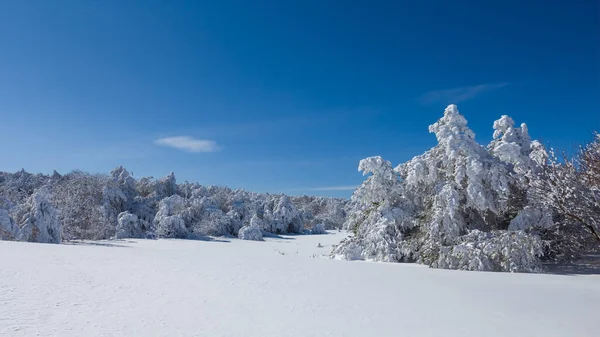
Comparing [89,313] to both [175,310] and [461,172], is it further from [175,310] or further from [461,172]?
[461,172]

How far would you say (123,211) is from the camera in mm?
36750

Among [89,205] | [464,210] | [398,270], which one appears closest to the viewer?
[398,270]

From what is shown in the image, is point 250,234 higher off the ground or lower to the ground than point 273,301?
higher

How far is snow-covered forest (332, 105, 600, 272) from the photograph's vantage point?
1301 cm

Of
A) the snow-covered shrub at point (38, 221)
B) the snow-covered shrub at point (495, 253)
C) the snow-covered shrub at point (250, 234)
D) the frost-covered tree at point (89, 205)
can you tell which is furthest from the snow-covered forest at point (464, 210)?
the frost-covered tree at point (89, 205)

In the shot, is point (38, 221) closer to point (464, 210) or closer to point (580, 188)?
point (464, 210)

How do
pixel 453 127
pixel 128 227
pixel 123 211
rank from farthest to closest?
pixel 123 211
pixel 128 227
pixel 453 127

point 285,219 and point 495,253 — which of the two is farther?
point 285,219

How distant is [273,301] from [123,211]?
33977 mm

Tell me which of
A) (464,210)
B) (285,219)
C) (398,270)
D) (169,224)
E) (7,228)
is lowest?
(398,270)

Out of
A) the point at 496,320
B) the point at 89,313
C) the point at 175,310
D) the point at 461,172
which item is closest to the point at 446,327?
the point at 496,320

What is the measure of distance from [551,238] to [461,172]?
13.7ft

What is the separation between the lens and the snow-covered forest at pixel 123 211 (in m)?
21.1

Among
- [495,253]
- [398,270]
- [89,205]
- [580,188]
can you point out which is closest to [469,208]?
[495,253]
